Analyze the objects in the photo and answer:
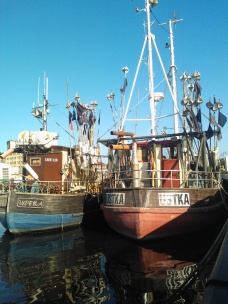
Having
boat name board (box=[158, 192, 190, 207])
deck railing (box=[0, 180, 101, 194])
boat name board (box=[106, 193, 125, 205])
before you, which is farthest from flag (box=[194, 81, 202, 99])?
boat name board (box=[106, 193, 125, 205])

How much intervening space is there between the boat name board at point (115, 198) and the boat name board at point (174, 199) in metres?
1.42

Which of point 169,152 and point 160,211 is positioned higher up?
point 169,152

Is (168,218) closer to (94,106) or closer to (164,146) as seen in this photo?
(164,146)

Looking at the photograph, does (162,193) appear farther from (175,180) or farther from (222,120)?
(222,120)

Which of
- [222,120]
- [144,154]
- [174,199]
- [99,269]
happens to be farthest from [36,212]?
[222,120]

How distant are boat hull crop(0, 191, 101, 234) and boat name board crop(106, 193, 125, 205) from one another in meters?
3.06

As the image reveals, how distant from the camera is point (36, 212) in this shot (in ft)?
40.7

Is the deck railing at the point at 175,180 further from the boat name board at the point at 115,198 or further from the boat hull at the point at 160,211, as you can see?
the boat hull at the point at 160,211

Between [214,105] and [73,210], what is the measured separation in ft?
32.8

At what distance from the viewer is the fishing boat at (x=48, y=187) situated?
40.3 feet

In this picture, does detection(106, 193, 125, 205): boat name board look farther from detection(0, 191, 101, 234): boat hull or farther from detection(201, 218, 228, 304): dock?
detection(201, 218, 228, 304): dock

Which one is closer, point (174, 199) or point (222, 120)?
point (174, 199)

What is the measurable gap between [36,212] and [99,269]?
6183 mm

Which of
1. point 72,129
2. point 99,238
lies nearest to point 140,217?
point 99,238
